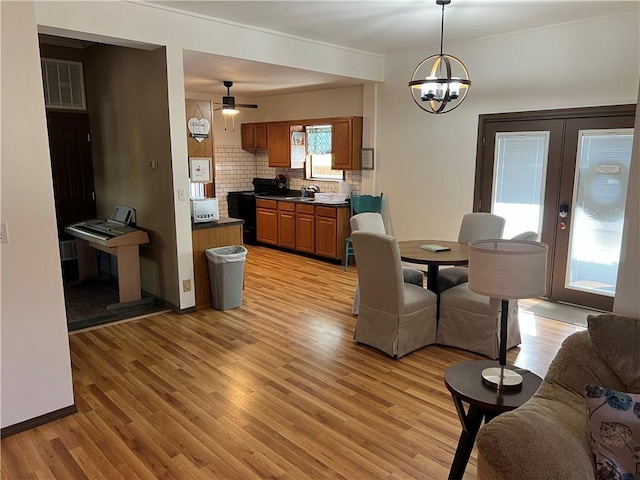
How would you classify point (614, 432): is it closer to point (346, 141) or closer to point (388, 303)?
point (388, 303)

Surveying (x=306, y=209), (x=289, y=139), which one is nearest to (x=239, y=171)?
(x=289, y=139)

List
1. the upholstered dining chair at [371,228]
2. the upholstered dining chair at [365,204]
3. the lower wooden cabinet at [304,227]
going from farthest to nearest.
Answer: the lower wooden cabinet at [304,227] → the upholstered dining chair at [365,204] → the upholstered dining chair at [371,228]

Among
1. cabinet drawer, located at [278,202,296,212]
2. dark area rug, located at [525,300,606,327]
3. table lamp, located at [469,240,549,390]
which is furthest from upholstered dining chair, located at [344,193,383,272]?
table lamp, located at [469,240,549,390]

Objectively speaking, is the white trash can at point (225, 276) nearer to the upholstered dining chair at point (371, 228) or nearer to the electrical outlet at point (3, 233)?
the upholstered dining chair at point (371, 228)

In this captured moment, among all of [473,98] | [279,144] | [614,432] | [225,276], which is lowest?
[225,276]

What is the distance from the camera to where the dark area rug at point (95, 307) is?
429cm

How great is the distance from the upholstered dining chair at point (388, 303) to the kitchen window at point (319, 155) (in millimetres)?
3654

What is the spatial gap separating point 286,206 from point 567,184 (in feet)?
12.7

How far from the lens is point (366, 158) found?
251 inches

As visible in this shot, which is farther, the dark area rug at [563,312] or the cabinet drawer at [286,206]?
the cabinet drawer at [286,206]

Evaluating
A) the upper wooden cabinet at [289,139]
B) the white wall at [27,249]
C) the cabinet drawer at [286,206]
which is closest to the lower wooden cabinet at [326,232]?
the cabinet drawer at [286,206]

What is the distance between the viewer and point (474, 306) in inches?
143

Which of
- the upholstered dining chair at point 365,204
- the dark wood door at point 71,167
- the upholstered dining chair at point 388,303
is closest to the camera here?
the upholstered dining chair at point 388,303

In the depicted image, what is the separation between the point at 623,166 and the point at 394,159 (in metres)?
2.57
